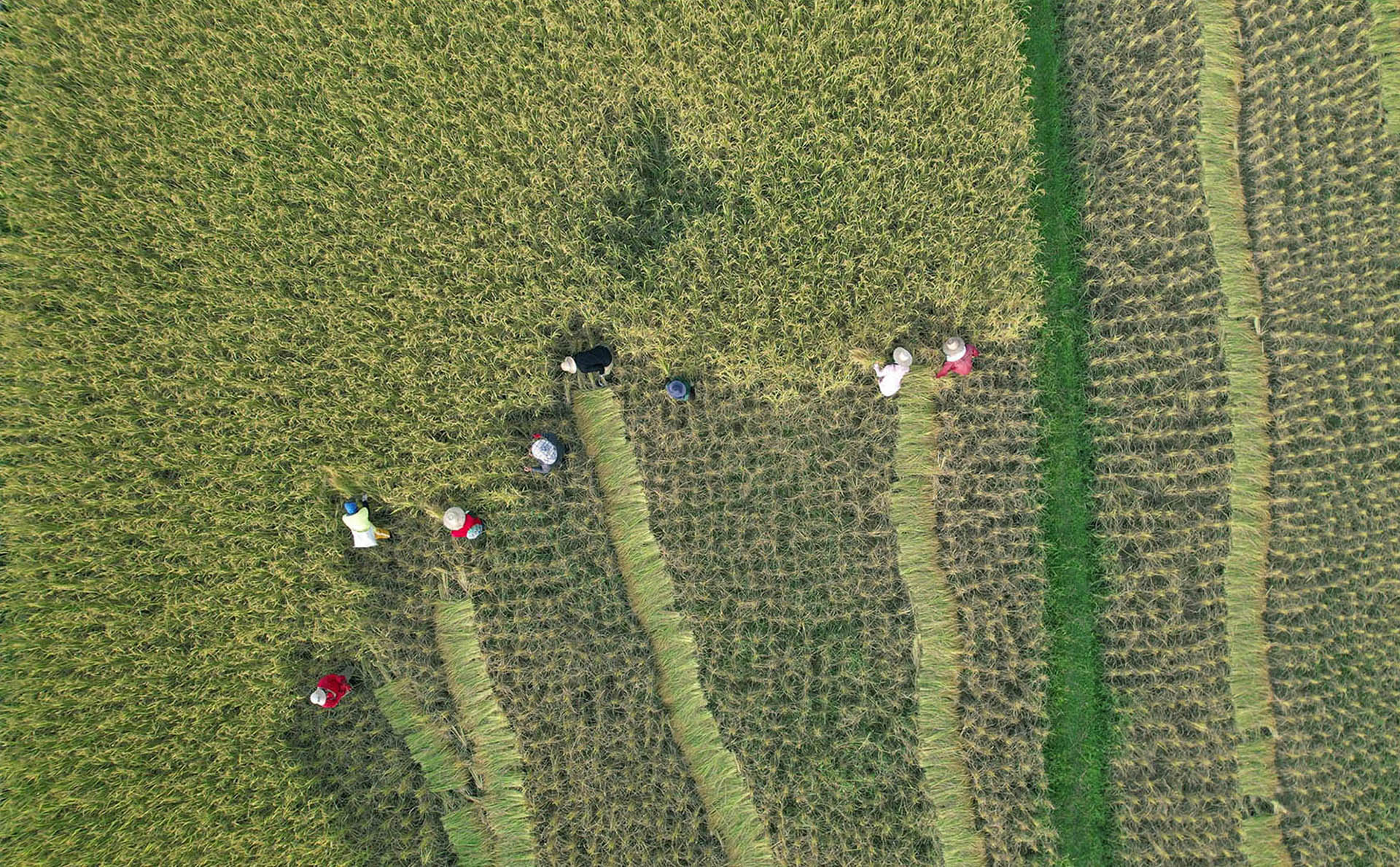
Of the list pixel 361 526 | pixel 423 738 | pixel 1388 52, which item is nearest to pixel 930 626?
pixel 423 738

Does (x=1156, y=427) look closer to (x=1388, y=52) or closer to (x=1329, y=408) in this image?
(x=1329, y=408)

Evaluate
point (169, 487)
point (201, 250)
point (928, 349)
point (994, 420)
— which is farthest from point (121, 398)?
point (994, 420)

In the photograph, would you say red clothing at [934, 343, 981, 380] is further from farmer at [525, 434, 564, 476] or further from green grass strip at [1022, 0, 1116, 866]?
farmer at [525, 434, 564, 476]

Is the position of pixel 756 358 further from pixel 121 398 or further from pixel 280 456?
pixel 121 398

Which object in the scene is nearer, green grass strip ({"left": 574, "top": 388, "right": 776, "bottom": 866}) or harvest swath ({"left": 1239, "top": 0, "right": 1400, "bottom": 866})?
harvest swath ({"left": 1239, "top": 0, "right": 1400, "bottom": 866})

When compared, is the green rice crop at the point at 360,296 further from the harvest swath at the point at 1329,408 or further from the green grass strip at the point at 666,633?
the harvest swath at the point at 1329,408

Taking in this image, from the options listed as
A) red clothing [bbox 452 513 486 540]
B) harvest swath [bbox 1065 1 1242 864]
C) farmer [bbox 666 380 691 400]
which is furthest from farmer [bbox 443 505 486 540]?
harvest swath [bbox 1065 1 1242 864]
